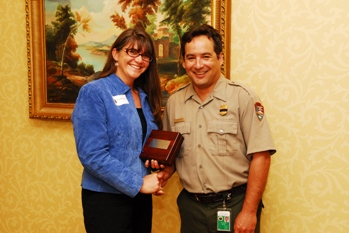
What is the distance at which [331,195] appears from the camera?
160 cm

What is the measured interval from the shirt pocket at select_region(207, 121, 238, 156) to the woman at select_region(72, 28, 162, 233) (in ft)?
0.92

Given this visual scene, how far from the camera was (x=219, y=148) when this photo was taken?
1479 mm

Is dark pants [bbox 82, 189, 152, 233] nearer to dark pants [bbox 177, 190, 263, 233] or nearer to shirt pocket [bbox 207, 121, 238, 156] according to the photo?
dark pants [bbox 177, 190, 263, 233]

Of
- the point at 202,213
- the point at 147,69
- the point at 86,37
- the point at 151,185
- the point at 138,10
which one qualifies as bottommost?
the point at 202,213

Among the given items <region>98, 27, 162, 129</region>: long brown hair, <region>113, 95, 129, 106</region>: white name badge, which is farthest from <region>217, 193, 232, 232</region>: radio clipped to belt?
<region>113, 95, 129, 106</region>: white name badge

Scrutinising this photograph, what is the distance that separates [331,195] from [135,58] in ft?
3.65

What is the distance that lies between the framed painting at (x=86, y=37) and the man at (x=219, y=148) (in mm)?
254

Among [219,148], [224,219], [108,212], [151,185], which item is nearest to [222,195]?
[224,219]

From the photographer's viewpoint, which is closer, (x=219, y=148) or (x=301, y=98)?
(x=219, y=148)

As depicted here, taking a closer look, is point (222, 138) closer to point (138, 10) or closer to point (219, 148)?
point (219, 148)

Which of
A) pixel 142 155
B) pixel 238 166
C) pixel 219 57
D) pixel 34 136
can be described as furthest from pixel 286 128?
pixel 34 136

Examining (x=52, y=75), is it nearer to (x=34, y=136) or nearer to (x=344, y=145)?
(x=34, y=136)

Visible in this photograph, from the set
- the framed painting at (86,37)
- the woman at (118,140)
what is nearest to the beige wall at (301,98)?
the framed painting at (86,37)

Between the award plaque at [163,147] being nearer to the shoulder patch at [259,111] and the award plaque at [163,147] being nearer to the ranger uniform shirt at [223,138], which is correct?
the ranger uniform shirt at [223,138]
